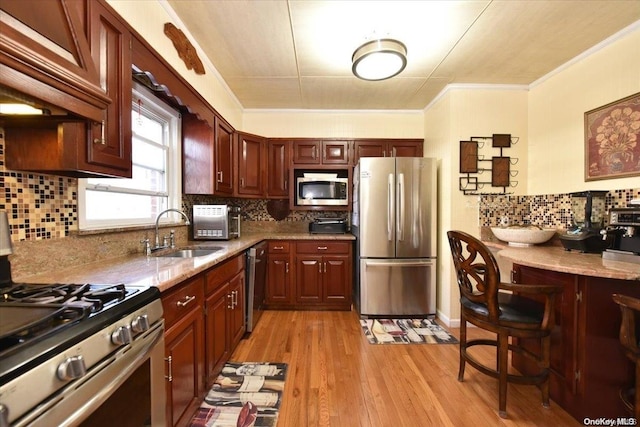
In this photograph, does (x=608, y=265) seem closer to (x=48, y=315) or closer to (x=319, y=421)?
(x=319, y=421)

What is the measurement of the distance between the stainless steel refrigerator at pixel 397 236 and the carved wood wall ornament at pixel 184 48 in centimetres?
181

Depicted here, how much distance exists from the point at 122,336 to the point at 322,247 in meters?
2.47

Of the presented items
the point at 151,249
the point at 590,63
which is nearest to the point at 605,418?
the point at 590,63

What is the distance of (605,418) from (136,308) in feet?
7.95

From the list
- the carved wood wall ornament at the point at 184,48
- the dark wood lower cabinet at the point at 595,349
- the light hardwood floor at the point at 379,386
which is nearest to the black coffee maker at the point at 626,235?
the dark wood lower cabinet at the point at 595,349

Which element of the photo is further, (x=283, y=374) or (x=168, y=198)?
(x=168, y=198)

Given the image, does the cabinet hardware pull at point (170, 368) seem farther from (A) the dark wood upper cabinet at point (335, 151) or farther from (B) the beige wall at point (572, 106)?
(B) the beige wall at point (572, 106)

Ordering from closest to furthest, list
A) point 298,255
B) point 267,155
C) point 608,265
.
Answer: point 608,265 → point 298,255 → point 267,155

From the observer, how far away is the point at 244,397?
1.76 meters

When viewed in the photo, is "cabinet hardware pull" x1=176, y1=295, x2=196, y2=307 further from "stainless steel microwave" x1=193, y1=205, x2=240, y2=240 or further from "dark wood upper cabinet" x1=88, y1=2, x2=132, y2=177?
"stainless steel microwave" x1=193, y1=205, x2=240, y2=240

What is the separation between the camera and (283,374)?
2.00 m

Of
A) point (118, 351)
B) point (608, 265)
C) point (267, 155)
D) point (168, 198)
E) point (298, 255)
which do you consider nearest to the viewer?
point (118, 351)

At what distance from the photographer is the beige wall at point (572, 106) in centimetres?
202

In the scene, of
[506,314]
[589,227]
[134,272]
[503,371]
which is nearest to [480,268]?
[506,314]
